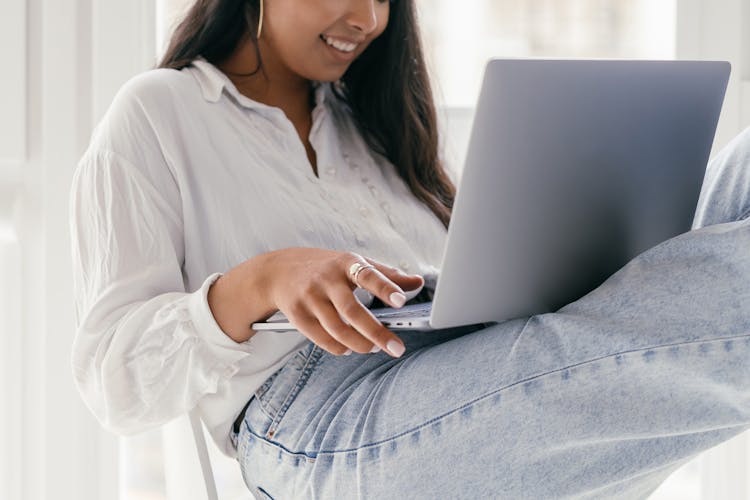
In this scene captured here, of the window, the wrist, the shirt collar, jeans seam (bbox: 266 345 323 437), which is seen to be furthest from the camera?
the window

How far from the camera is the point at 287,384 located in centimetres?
94

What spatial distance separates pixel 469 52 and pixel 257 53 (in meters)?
0.58

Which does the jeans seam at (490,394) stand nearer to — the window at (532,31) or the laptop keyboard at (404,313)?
the laptop keyboard at (404,313)

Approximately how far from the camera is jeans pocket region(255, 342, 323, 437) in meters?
0.93

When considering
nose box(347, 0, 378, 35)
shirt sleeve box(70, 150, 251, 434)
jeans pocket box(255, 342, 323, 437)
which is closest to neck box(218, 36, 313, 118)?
nose box(347, 0, 378, 35)

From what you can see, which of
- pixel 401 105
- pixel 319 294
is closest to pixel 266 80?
pixel 401 105

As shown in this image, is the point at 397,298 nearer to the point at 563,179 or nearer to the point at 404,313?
the point at 404,313

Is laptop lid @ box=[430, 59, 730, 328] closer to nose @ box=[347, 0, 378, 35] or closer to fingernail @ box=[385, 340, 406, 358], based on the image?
fingernail @ box=[385, 340, 406, 358]

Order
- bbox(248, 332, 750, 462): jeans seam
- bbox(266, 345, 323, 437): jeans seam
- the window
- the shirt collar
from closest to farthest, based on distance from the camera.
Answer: bbox(248, 332, 750, 462): jeans seam
bbox(266, 345, 323, 437): jeans seam
the shirt collar
the window

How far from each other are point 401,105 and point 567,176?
2.01 feet

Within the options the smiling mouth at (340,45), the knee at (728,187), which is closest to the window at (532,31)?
the smiling mouth at (340,45)

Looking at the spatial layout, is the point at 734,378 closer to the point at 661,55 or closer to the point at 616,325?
the point at 616,325

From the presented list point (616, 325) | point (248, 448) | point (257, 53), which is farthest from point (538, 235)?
point (257, 53)

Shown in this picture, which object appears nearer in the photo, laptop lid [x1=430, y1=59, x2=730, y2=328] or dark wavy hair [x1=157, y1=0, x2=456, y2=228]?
laptop lid [x1=430, y1=59, x2=730, y2=328]
